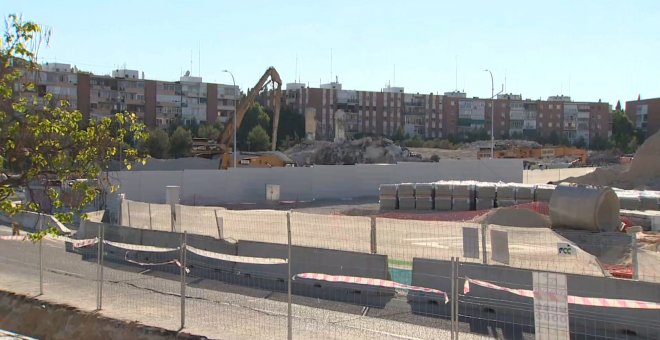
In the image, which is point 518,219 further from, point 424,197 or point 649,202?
point 424,197

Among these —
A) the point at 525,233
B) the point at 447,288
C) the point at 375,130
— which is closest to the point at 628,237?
the point at 525,233

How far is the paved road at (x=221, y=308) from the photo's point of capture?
35.3 ft

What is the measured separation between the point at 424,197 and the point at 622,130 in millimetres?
126894

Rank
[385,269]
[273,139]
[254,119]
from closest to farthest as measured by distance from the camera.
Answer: [385,269], [273,139], [254,119]

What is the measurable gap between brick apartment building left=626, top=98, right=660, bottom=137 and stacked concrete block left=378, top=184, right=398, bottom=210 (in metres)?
126

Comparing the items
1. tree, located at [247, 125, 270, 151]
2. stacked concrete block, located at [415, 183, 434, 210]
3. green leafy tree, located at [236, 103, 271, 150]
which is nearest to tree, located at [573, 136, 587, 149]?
green leafy tree, located at [236, 103, 271, 150]

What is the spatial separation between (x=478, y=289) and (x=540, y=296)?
5751 mm

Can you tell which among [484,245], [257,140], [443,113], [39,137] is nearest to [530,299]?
[484,245]

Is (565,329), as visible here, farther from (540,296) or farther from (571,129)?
(571,129)

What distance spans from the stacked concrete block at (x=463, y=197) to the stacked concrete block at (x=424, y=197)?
4.19 feet

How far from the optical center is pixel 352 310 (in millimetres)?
12703

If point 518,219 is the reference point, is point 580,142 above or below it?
above

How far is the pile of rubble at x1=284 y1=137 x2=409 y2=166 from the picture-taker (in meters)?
73.1

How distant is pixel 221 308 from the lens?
1245 cm
